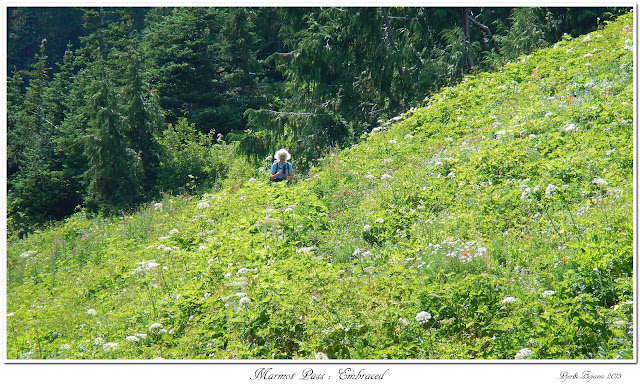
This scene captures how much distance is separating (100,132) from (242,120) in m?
9.22

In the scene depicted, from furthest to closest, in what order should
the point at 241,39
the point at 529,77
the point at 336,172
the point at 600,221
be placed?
the point at 241,39
the point at 529,77
the point at 336,172
the point at 600,221

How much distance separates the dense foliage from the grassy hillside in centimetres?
477

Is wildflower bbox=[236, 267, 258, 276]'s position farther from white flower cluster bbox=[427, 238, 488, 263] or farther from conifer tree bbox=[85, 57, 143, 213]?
conifer tree bbox=[85, 57, 143, 213]

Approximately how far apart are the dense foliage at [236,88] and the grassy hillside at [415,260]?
4.77m

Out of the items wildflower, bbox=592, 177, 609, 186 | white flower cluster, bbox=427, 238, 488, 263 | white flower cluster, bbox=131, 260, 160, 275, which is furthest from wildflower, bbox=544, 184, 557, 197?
white flower cluster, bbox=131, 260, 160, 275

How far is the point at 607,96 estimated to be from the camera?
8961 millimetres

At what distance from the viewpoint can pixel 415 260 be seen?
6.29m

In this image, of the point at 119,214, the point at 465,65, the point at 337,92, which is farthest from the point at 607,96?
the point at 119,214

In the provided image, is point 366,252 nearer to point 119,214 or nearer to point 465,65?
point 465,65

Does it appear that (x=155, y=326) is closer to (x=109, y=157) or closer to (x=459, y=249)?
(x=459, y=249)

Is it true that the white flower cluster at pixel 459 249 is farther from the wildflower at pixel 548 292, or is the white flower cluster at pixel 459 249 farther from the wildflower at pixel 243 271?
the wildflower at pixel 243 271

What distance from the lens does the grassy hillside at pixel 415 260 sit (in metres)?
4.88

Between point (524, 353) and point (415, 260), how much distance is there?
203 centimetres

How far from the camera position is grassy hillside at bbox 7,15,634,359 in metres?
4.88
